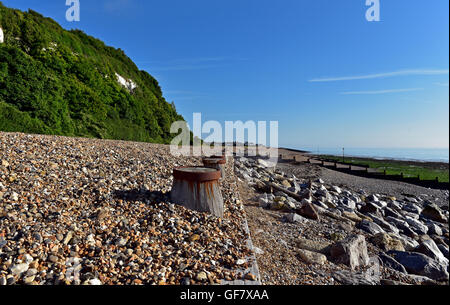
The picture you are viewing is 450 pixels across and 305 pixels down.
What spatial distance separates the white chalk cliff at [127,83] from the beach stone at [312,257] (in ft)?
88.5

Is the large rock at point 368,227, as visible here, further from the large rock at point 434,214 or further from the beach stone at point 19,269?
the large rock at point 434,214

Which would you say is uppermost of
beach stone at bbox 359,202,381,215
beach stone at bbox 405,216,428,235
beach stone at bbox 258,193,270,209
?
beach stone at bbox 258,193,270,209

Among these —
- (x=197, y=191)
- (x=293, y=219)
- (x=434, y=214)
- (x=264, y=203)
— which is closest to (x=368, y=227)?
(x=293, y=219)

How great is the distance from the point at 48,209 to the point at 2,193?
948 millimetres

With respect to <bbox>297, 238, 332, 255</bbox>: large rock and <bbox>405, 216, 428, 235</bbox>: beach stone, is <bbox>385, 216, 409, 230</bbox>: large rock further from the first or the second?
<bbox>297, 238, 332, 255</bbox>: large rock

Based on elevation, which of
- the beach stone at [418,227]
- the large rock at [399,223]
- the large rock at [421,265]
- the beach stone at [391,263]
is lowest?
the beach stone at [418,227]

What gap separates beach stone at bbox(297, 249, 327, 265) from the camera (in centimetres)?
412

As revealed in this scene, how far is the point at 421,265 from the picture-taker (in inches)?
199

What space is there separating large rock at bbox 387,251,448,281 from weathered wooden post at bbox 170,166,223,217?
4167 mm

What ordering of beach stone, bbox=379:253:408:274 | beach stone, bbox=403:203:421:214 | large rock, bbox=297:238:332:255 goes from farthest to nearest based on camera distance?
1. beach stone, bbox=403:203:421:214
2. beach stone, bbox=379:253:408:274
3. large rock, bbox=297:238:332:255

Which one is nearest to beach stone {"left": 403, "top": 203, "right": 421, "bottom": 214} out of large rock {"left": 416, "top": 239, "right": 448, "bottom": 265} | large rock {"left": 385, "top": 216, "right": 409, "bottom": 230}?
large rock {"left": 385, "top": 216, "right": 409, "bottom": 230}

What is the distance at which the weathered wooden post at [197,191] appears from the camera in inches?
185

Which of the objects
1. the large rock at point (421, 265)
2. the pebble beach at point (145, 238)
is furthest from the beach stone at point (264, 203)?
the large rock at point (421, 265)
